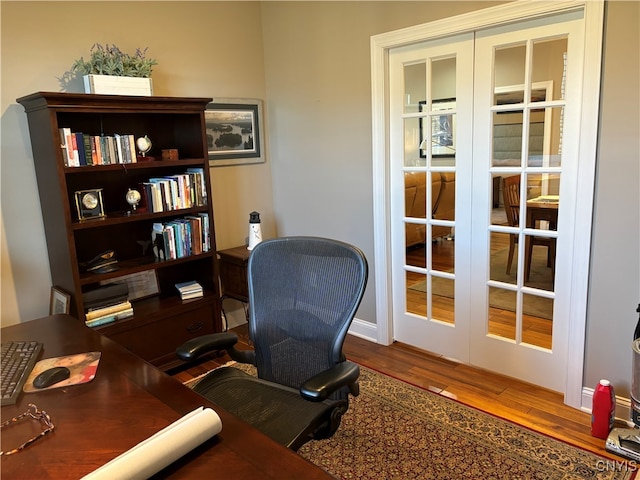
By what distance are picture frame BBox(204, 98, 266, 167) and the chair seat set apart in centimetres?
204

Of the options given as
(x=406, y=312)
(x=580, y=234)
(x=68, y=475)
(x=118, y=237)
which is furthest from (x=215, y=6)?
(x=68, y=475)

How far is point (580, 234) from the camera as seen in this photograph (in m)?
2.36

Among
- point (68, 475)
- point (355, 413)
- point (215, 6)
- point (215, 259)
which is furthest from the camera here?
point (215, 6)

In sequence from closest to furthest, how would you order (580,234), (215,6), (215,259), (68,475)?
(68,475) → (580,234) → (215,259) → (215,6)

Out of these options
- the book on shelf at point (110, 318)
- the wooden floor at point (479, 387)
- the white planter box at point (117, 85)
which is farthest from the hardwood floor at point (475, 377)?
the white planter box at point (117, 85)

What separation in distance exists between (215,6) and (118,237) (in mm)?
1786

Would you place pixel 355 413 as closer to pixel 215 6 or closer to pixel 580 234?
pixel 580 234

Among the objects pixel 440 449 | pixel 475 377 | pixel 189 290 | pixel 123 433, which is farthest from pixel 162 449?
pixel 475 377

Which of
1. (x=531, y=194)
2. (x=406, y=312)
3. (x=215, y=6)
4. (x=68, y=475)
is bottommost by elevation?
(x=406, y=312)

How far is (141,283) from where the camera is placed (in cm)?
317

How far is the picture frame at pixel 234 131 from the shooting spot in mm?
3520

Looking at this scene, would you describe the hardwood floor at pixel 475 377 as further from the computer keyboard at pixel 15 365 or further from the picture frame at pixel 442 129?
the computer keyboard at pixel 15 365

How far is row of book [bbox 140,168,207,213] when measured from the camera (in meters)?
2.90

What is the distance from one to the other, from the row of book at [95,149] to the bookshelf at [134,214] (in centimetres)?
1
